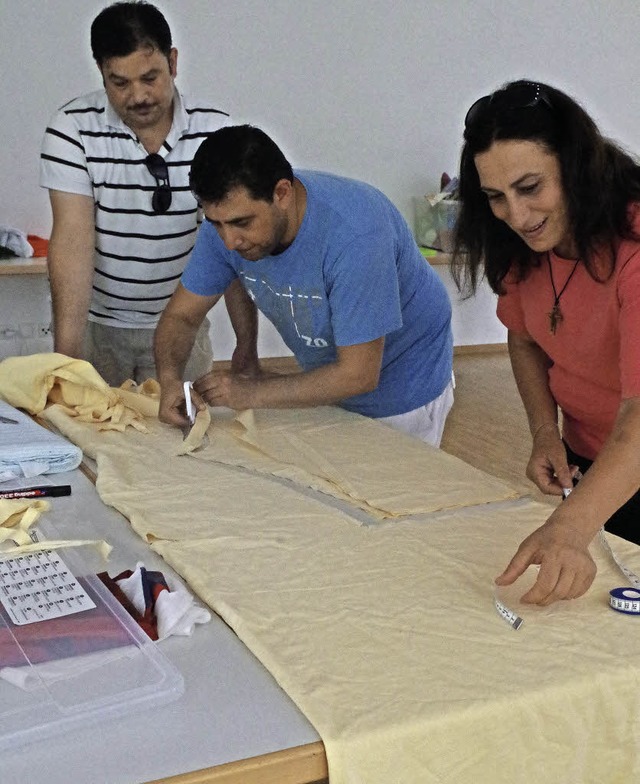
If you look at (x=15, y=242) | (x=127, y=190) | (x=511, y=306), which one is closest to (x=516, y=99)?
(x=511, y=306)

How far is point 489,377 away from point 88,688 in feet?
16.0

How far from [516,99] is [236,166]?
21.8 inches

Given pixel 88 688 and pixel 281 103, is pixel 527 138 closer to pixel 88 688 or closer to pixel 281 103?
pixel 88 688

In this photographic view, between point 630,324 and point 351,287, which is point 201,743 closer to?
point 630,324

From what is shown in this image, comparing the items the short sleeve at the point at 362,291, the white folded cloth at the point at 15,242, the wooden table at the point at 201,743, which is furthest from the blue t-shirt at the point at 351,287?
the white folded cloth at the point at 15,242

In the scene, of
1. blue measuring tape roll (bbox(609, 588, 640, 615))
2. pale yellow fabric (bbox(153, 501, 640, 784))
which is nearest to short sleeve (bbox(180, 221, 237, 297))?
pale yellow fabric (bbox(153, 501, 640, 784))

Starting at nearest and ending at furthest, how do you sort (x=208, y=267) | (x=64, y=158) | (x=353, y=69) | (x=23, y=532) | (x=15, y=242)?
(x=23, y=532), (x=208, y=267), (x=64, y=158), (x=15, y=242), (x=353, y=69)

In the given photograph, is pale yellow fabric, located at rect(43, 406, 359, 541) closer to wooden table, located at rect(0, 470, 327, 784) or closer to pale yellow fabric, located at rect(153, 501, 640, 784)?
pale yellow fabric, located at rect(153, 501, 640, 784)

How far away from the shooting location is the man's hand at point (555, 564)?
1102 millimetres

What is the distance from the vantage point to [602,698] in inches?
38.3

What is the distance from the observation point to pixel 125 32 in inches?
A: 85.9

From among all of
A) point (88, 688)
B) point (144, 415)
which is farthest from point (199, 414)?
point (88, 688)

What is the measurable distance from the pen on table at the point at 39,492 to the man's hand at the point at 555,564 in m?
0.71

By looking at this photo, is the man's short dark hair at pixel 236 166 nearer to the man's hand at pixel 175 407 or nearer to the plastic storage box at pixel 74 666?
the man's hand at pixel 175 407
